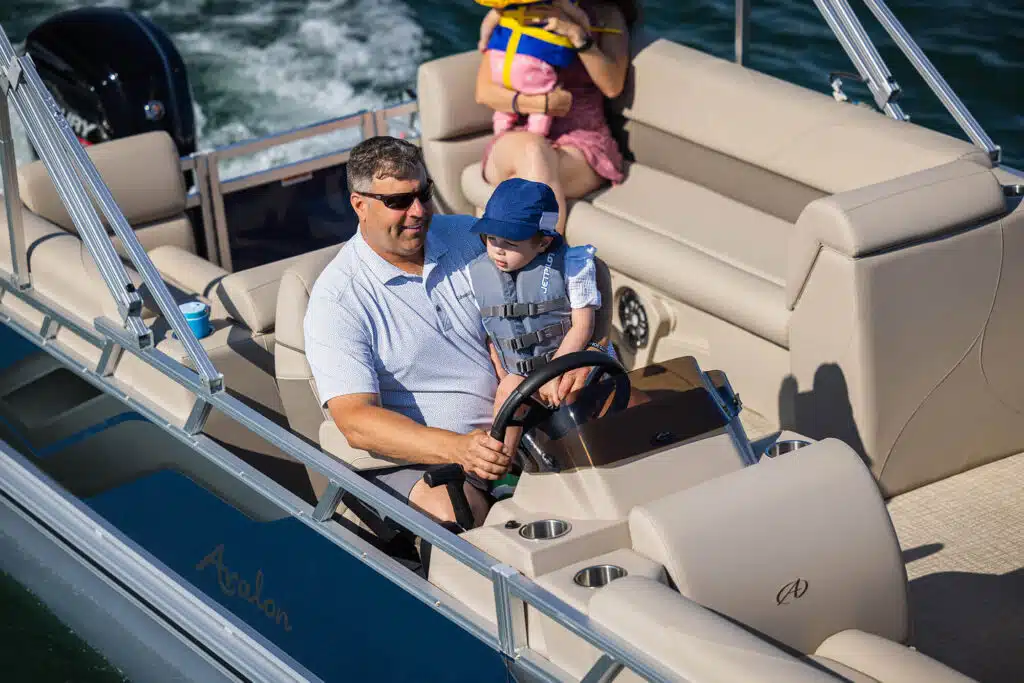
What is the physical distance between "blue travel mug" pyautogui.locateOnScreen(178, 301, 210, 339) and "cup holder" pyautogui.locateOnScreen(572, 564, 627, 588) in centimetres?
110

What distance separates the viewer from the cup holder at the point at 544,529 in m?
2.03

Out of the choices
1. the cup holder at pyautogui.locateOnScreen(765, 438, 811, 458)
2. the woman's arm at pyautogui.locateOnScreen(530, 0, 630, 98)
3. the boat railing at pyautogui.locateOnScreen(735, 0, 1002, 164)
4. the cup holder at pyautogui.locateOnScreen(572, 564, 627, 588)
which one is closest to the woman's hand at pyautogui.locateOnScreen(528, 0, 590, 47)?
the woman's arm at pyautogui.locateOnScreen(530, 0, 630, 98)

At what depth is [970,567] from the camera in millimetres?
2703

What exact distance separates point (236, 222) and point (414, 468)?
1789mm

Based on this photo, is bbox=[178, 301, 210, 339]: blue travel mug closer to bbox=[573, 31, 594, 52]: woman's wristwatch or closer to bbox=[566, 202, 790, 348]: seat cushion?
bbox=[566, 202, 790, 348]: seat cushion

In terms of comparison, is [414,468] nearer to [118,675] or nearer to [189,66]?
[118,675]

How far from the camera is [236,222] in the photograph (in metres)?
4.01

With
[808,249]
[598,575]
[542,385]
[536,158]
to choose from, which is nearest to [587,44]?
[536,158]

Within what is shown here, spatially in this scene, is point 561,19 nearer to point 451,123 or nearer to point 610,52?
point 610,52

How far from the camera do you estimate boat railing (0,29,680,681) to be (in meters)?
1.91

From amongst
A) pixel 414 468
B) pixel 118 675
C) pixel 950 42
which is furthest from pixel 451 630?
pixel 950 42

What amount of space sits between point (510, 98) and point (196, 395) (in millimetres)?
1647

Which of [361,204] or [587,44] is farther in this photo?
[587,44]

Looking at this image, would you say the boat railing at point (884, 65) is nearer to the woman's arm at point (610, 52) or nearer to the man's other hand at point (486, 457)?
the woman's arm at point (610, 52)
